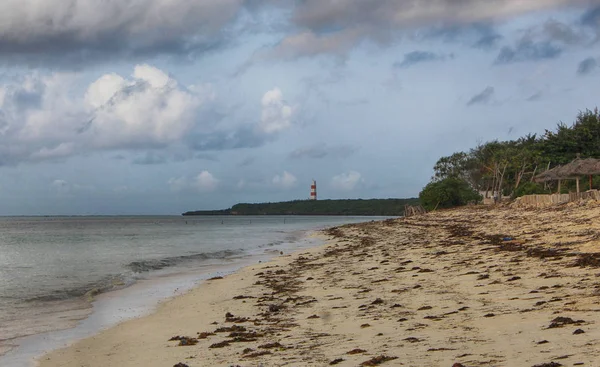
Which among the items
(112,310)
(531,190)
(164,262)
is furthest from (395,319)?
(531,190)

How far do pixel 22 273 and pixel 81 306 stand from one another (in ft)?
41.5

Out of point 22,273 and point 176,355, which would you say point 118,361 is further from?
point 22,273

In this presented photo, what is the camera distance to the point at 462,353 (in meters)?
6.67

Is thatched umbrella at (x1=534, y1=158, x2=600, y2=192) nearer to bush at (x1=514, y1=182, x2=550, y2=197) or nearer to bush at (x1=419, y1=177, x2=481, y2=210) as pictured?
bush at (x1=514, y1=182, x2=550, y2=197)

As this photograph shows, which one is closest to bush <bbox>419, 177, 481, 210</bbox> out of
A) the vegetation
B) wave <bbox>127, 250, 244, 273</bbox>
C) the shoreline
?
the vegetation

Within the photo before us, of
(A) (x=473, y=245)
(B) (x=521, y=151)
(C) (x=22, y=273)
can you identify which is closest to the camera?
(A) (x=473, y=245)

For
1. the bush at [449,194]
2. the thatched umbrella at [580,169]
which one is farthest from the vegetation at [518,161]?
the thatched umbrella at [580,169]

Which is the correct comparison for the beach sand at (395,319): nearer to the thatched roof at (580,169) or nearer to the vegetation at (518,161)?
the thatched roof at (580,169)

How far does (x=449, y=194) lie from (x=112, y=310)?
68009 millimetres

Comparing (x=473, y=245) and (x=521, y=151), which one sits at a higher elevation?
(x=521, y=151)

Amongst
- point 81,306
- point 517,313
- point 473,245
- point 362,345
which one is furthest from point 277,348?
point 473,245

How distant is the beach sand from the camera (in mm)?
6938

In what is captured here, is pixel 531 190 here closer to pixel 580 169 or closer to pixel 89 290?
pixel 580 169

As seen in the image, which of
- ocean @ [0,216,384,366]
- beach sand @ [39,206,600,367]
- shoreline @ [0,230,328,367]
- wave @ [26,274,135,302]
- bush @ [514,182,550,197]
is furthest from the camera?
bush @ [514,182,550,197]
